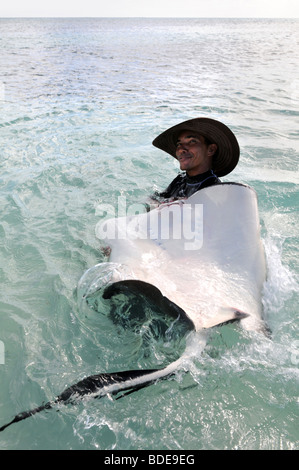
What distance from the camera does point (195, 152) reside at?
321 centimetres

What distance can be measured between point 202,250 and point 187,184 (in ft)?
3.22

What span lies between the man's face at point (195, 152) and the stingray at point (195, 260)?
559mm

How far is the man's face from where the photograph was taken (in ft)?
10.5

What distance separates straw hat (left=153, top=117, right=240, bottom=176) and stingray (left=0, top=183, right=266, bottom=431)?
635 millimetres

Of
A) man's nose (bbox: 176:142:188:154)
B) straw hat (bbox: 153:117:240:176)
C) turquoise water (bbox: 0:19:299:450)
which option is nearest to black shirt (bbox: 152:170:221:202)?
straw hat (bbox: 153:117:240:176)

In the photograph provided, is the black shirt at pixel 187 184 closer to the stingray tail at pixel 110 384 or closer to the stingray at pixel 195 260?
the stingray at pixel 195 260

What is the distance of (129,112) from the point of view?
8914 millimetres

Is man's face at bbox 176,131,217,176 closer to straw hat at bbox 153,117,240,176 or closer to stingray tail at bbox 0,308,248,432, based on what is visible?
straw hat at bbox 153,117,240,176

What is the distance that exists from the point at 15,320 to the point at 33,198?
2.31m

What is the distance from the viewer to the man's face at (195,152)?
3204mm

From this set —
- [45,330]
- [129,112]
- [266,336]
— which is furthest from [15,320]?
[129,112]

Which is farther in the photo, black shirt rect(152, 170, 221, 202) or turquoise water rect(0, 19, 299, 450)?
black shirt rect(152, 170, 221, 202)

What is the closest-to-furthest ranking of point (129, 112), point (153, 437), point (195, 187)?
point (153, 437), point (195, 187), point (129, 112)

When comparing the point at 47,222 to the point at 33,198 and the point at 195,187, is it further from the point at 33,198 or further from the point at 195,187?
the point at 195,187
